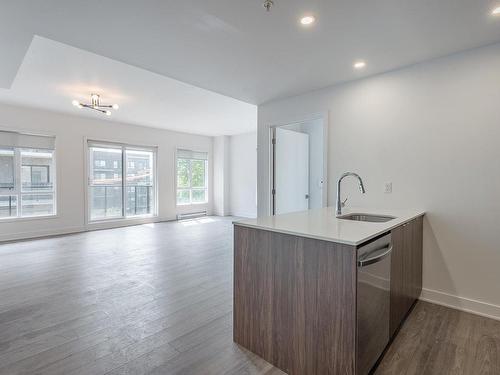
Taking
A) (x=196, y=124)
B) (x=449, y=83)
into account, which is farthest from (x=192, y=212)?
(x=449, y=83)

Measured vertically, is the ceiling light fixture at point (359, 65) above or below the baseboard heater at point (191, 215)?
above

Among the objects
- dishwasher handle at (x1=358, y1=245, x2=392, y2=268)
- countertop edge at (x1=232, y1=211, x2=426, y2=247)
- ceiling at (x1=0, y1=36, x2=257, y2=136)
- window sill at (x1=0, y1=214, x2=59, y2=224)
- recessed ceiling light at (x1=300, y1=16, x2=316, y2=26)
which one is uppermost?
ceiling at (x1=0, y1=36, x2=257, y2=136)

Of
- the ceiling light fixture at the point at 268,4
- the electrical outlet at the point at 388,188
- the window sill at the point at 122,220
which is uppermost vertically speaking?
the ceiling light fixture at the point at 268,4

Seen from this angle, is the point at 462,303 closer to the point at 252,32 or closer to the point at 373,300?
the point at 373,300

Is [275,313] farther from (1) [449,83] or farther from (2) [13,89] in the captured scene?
(2) [13,89]

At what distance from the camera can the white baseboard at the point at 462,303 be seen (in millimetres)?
2422

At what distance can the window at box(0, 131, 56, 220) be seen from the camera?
17.4 feet

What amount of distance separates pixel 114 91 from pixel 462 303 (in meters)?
5.26

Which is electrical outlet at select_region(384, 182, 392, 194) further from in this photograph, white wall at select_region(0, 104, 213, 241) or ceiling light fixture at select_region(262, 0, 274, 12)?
white wall at select_region(0, 104, 213, 241)

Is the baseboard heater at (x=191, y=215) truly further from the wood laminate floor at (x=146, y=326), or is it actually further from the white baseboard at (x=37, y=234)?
the wood laminate floor at (x=146, y=326)

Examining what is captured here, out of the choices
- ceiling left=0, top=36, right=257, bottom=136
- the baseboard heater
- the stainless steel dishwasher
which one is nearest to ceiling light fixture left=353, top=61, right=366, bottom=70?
the stainless steel dishwasher

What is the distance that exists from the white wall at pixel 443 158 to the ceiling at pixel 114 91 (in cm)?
262

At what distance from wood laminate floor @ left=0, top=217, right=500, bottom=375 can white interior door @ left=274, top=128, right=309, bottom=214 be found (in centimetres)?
134

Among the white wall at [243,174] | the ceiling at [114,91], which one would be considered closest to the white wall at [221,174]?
the white wall at [243,174]
